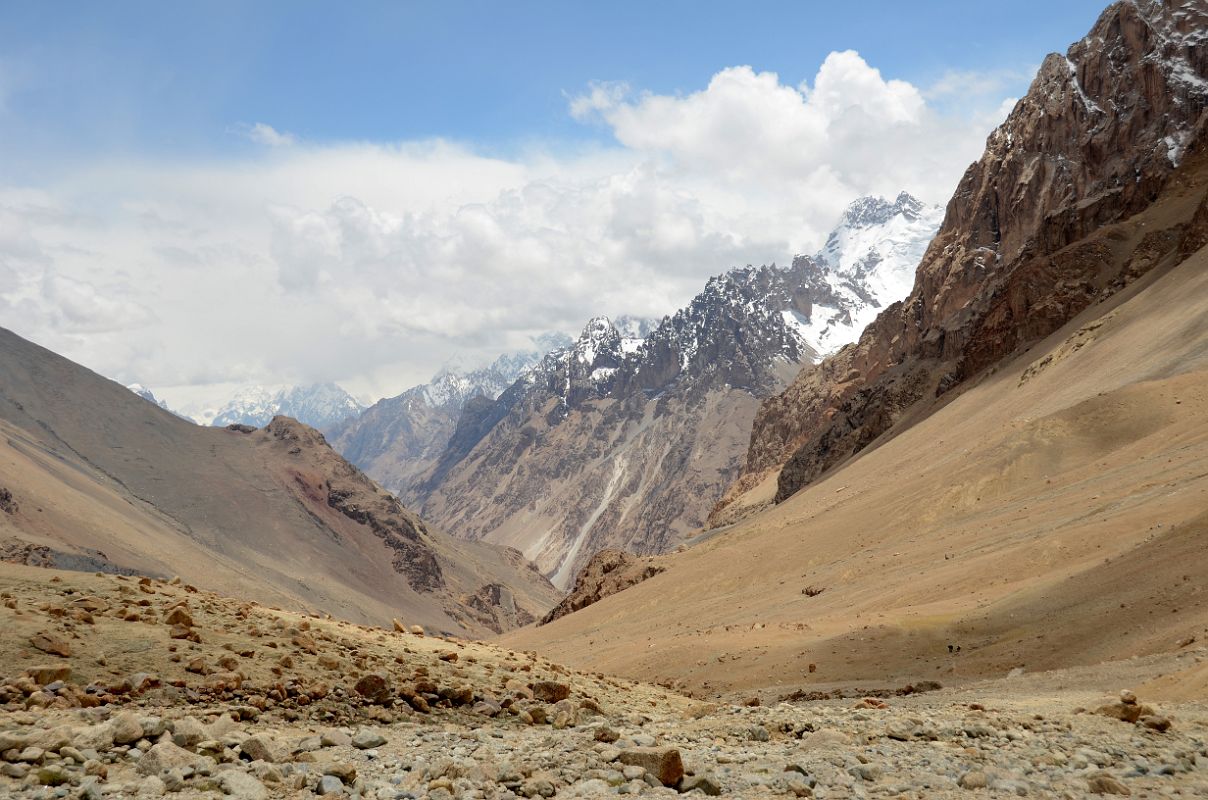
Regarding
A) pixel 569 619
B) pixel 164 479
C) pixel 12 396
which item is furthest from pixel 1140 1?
pixel 12 396

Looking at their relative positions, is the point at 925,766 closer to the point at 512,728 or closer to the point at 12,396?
the point at 512,728

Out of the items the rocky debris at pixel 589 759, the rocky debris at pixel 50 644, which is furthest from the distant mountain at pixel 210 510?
the rocky debris at pixel 589 759

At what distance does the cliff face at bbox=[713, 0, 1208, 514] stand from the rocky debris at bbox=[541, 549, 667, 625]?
36.2 m

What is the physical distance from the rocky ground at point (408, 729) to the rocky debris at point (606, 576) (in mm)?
55309

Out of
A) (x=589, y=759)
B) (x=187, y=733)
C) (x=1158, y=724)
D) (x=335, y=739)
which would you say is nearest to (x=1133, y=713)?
(x=1158, y=724)

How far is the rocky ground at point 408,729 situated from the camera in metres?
9.48

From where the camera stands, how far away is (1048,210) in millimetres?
112812

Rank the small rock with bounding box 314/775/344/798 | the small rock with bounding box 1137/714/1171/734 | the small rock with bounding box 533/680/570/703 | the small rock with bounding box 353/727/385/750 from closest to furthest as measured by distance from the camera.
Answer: the small rock with bounding box 314/775/344/798 < the small rock with bounding box 353/727/385/750 < the small rock with bounding box 1137/714/1171/734 < the small rock with bounding box 533/680/570/703

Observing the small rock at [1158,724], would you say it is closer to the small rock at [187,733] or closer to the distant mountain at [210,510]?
the small rock at [187,733]

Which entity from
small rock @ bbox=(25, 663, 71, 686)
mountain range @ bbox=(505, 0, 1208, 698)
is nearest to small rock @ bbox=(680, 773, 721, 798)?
small rock @ bbox=(25, 663, 71, 686)

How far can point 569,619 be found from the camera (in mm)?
68812

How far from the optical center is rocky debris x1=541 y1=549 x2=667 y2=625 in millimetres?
72750

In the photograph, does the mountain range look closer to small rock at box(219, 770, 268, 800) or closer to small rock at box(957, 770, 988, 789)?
small rock at box(957, 770, 988, 789)

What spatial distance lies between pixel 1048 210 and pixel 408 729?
380ft
